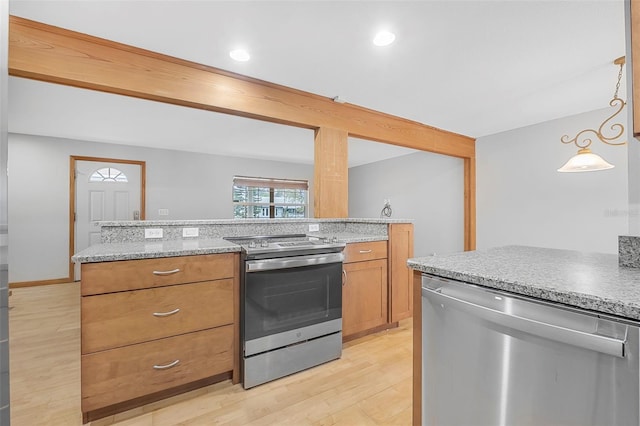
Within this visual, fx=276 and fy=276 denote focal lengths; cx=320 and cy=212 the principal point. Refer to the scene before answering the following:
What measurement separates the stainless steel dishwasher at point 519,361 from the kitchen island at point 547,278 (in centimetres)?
2

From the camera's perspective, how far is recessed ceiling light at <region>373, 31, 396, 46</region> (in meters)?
1.85

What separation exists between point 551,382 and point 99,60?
2.84 metres

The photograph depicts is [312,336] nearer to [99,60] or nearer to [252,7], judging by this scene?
[252,7]

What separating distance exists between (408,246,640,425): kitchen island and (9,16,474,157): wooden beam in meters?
2.01

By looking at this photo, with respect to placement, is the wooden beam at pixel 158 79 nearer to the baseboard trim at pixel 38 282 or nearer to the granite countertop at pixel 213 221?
the granite countertop at pixel 213 221

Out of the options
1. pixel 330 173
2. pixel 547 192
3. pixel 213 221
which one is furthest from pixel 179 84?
pixel 547 192

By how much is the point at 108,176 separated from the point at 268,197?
3018 millimetres

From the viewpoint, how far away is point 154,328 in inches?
62.8

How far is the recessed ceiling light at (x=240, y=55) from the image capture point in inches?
79.9

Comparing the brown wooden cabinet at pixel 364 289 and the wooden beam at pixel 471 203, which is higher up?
the wooden beam at pixel 471 203

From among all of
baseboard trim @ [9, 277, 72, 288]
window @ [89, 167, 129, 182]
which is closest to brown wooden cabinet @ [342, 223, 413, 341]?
window @ [89, 167, 129, 182]

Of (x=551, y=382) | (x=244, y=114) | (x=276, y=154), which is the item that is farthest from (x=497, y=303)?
(x=276, y=154)

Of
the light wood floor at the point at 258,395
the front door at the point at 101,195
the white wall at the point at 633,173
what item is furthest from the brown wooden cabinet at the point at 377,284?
the front door at the point at 101,195

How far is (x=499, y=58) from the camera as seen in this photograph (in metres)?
2.15
